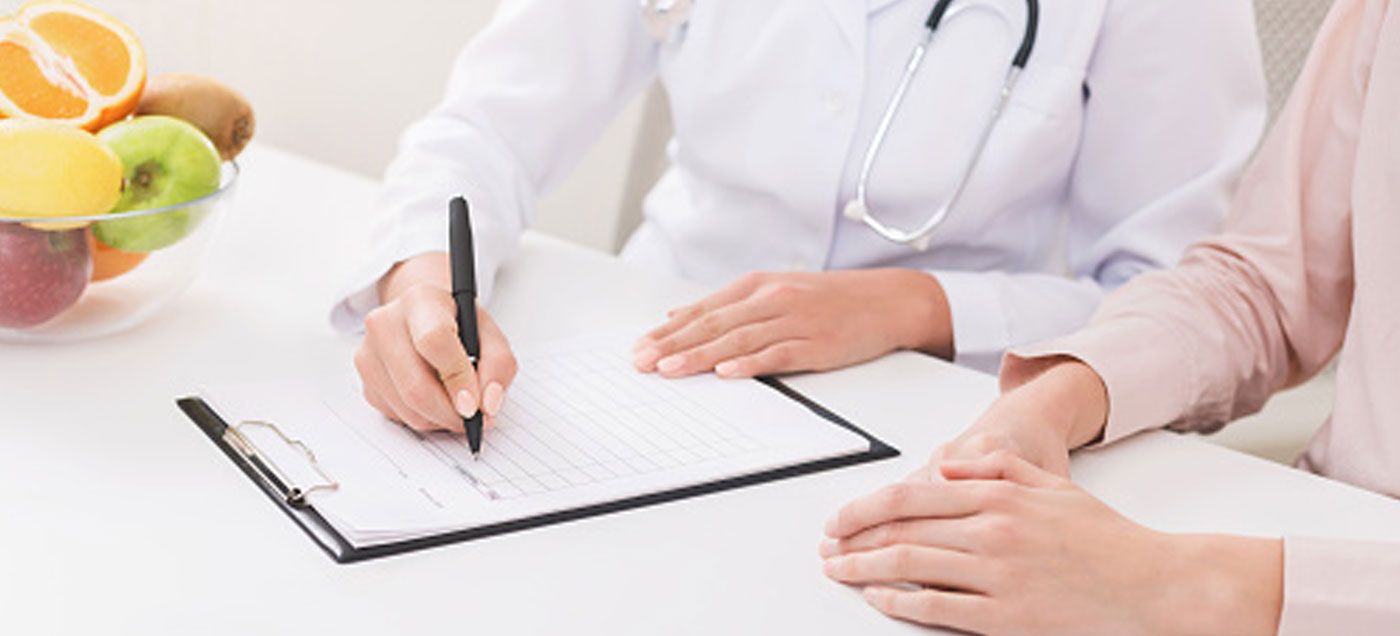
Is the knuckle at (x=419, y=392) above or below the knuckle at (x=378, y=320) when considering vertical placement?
below

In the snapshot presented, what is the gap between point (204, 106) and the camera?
112 centimetres

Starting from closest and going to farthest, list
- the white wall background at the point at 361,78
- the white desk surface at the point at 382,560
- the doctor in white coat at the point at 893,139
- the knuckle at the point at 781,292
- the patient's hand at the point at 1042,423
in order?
the white desk surface at the point at 382,560 → the patient's hand at the point at 1042,423 → the knuckle at the point at 781,292 → the doctor in white coat at the point at 893,139 → the white wall background at the point at 361,78

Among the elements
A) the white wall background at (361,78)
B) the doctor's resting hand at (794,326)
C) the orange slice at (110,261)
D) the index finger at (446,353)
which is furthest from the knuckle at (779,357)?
A: the white wall background at (361,78)

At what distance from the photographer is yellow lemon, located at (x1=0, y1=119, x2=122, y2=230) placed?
37.2 inches

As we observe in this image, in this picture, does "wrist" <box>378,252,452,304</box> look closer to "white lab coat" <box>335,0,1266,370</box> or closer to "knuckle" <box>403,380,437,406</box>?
"white lab coat" <box>335,0,1266,370</box>

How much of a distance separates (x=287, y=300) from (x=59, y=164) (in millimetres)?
220

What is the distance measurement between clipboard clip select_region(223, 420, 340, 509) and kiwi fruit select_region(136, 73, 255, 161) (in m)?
0.32

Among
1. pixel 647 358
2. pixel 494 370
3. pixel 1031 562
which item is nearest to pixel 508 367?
pixel 494 370

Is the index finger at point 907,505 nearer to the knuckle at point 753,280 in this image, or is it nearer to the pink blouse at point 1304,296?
the pink blouse at point 1304,296

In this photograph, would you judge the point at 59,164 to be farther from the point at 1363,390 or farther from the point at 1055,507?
the point at 1363,390

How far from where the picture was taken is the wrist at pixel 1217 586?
0.72 m

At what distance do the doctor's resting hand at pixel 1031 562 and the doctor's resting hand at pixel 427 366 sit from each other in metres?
0.22

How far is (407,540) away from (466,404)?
117mm

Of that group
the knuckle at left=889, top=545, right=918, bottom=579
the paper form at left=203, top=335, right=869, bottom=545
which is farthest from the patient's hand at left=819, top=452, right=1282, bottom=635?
the paper form at left=203, top=335, right=869, bottom=545
